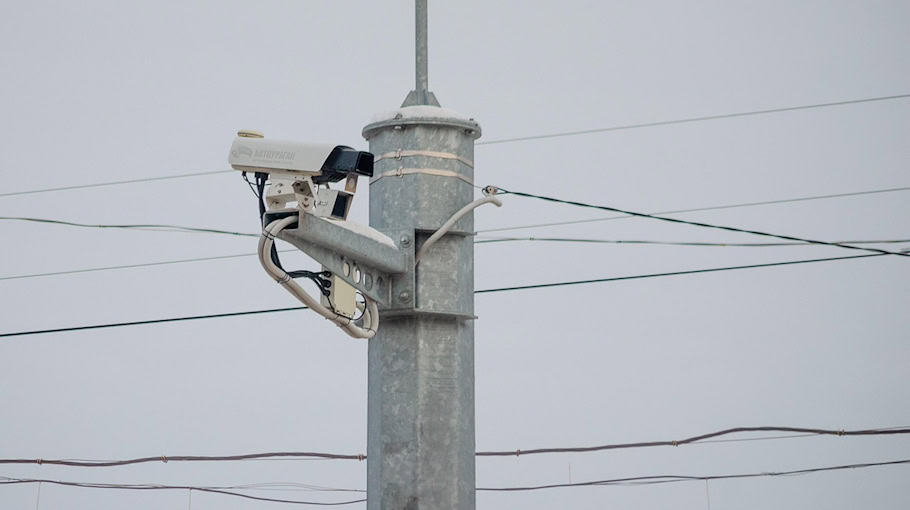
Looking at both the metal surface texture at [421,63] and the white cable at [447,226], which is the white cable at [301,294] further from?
the metal surface texture at [421,63]

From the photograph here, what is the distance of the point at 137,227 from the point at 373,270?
5229 mm

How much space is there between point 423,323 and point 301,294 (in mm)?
661

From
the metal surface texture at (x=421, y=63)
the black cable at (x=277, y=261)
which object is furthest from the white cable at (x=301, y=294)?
the metal surface texture at (x=421, y=63)

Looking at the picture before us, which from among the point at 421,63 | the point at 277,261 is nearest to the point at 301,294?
the point at 277,261

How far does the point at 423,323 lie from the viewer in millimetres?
5113

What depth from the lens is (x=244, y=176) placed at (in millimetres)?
4492

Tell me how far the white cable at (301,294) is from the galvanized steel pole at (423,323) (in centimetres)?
13

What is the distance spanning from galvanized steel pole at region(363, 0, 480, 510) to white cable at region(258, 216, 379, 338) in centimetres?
13

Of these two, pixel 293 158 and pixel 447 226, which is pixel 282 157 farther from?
pixel 447 226

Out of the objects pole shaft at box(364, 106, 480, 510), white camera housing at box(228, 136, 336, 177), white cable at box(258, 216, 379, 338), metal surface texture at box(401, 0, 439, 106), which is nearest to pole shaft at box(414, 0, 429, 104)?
metal surface texture at box(401, 0, 439, 106)

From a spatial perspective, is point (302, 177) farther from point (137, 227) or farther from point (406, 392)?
point (137, 227)

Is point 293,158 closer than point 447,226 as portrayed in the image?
Yes

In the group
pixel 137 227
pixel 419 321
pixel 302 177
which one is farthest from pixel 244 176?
pixel 137 227

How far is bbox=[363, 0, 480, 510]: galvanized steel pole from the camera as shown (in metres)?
4.99
